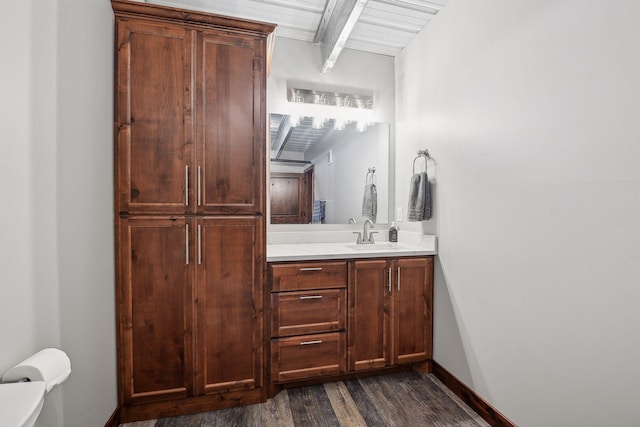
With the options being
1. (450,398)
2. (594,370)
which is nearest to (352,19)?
(594,370)

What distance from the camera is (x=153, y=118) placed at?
1.75 meters

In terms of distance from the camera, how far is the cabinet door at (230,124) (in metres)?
1.82

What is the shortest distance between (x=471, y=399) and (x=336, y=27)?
2.65m

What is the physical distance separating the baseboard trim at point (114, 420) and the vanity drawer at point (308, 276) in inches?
41.6

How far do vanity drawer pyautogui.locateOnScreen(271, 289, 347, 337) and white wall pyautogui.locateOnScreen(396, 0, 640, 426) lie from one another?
76 centimetres

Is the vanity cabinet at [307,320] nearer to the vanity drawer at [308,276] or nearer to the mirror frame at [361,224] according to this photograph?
the vanity drawer at [308,276]

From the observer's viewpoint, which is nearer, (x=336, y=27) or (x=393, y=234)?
(x=336, y=27)


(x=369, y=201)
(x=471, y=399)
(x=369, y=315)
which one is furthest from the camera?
(x=369, y=201)

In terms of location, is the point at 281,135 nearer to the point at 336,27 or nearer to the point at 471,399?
the point at 336,27

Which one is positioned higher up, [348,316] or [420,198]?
[420,198]

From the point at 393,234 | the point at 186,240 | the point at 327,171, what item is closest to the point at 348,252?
the point at 393,234

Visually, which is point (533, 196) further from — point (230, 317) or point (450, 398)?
point (230, 317)

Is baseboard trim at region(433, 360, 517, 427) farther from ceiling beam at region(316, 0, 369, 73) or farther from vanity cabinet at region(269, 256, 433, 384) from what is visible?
ceiling beam at region(316, 0, 369, 73)

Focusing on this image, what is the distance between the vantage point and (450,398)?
79.0 inches
